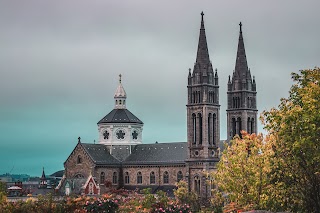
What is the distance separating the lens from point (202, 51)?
106625mm

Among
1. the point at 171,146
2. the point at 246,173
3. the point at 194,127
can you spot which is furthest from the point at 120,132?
the point at 246,173

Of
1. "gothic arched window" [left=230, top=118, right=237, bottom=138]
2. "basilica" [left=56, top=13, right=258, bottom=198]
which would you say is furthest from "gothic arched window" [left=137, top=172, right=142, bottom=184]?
"gothic arched window" [left=230, top=118, right=237, bottom=138]

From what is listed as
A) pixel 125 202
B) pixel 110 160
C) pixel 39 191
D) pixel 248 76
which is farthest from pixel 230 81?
pixel 125 202

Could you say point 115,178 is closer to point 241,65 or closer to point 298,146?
point 241,65

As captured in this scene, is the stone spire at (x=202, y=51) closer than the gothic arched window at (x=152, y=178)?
Yes

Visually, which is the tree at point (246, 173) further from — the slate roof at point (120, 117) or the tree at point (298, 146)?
the slate roof at point (120, 117)

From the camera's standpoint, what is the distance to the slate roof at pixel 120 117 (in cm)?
12269

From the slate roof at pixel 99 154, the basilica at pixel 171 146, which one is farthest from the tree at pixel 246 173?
the slate roof at pixel 99 154

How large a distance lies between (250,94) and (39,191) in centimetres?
3309

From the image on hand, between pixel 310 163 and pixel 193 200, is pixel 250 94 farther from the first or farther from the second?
pixel 310 163

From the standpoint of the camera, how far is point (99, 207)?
5141 centimetres

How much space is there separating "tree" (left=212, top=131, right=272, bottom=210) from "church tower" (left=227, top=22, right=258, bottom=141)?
165 ft

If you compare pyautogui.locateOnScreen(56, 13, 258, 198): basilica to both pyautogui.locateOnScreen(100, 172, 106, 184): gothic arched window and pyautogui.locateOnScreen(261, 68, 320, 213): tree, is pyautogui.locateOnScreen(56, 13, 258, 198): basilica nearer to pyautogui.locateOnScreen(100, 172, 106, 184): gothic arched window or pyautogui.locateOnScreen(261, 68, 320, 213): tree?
pyautogui.locateOnScreen(100, 172, 106, 184): gothic arched window

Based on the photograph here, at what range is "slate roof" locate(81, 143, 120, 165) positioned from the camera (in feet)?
383
